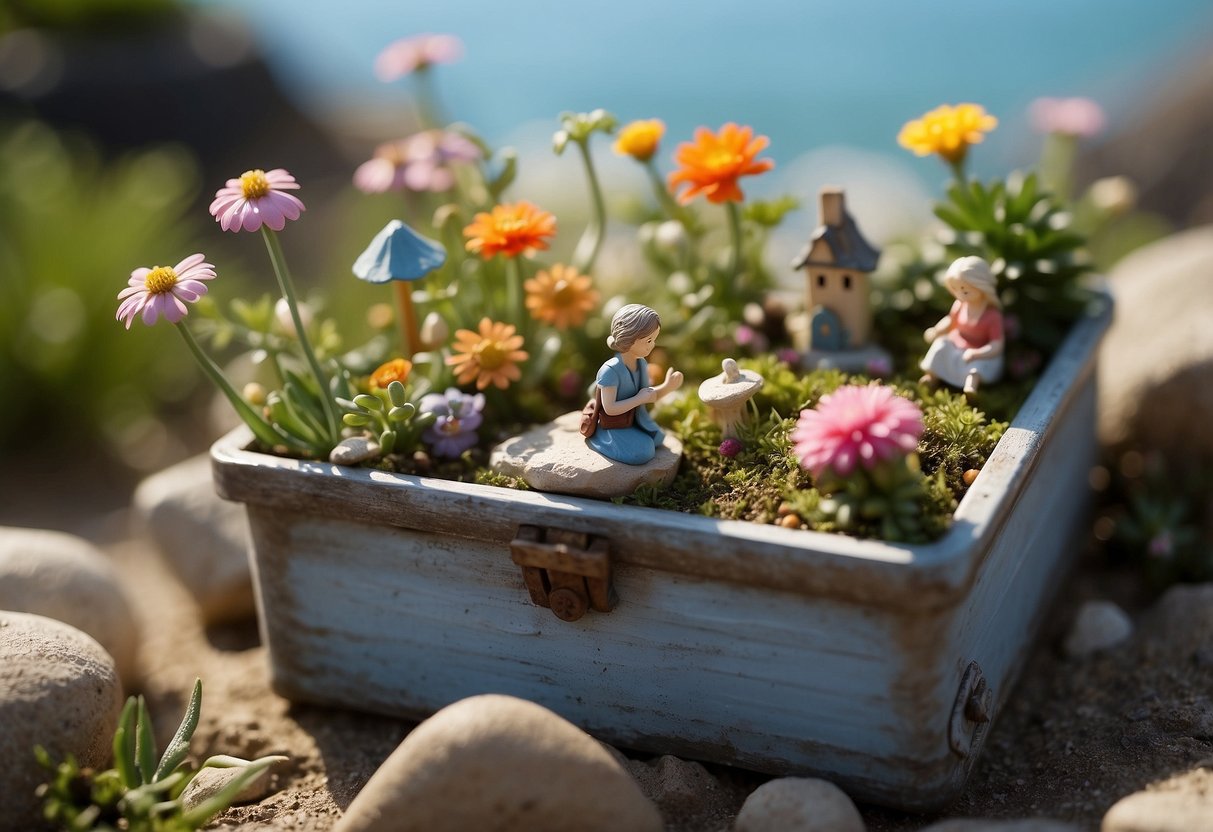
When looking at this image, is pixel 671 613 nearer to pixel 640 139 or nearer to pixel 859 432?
pixel 859 432

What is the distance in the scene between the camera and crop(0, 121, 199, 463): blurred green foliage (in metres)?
4.04

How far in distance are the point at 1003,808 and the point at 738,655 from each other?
1.86 feet

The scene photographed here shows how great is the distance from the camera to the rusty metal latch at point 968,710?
2.03m

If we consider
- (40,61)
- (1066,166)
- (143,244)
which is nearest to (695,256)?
(1066,166)

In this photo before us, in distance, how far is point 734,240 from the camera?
277 centimetres

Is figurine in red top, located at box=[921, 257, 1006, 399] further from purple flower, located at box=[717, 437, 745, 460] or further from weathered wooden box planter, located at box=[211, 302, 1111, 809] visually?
purple flower, located at box=[717, 437, 745, 460]

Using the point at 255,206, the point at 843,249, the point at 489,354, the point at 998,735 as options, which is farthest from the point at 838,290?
the point at 255,206

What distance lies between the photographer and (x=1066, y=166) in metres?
3.08

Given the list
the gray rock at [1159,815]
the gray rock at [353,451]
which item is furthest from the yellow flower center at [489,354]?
the gray rock at [1159,815]

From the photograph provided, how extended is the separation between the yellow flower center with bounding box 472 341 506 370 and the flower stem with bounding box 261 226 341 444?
1.03 ft

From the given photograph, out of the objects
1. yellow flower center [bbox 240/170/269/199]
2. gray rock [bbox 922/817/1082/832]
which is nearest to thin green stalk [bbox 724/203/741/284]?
yellow flower center [bbox 240/170/269/199]

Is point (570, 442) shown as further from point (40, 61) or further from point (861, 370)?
point (40, 61)

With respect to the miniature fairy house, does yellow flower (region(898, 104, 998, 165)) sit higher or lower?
higher

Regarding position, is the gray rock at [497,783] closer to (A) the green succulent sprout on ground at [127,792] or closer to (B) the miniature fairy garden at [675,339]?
(A) the green succulent sprout on ground at [127,792]
